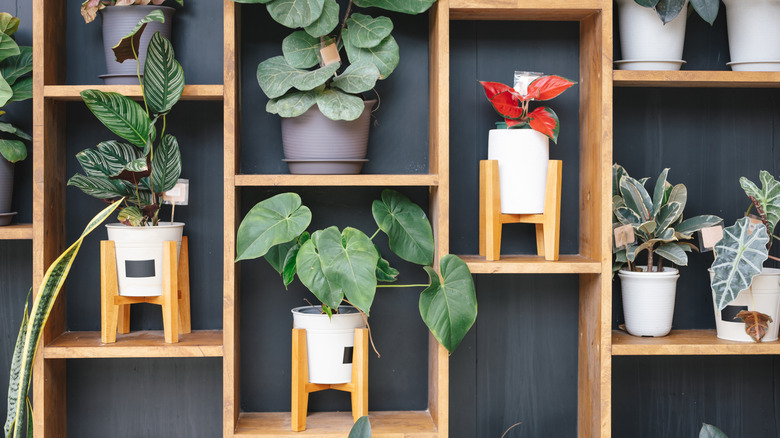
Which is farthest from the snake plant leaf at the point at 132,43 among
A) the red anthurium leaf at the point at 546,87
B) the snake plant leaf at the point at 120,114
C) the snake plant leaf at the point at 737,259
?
the snake plant leaf at the point at 737,259

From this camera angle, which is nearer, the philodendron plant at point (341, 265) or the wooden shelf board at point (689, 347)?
the philodendron plant at point (341, 265)

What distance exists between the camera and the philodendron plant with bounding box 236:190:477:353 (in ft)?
5.30

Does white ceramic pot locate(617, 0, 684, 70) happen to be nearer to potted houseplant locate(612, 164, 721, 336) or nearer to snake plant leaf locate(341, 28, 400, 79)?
potted houseplant locate(612, 164, 721, 336)

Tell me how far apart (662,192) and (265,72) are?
115cm

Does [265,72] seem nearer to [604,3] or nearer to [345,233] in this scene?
[345,233]

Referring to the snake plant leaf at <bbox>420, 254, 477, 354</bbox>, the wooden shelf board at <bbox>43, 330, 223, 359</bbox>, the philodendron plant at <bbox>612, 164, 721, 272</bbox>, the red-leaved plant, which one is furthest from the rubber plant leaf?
the philodendron plant at <bbox>612, 164, 721, 272</bbox>

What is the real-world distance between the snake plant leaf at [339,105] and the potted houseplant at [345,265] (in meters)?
0.24

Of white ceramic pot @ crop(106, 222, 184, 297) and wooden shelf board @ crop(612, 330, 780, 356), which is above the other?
white ceramic pot @ crop(106, 222, 184, 297)

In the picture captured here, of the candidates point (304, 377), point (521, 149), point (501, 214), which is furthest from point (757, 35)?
point (304, 377)

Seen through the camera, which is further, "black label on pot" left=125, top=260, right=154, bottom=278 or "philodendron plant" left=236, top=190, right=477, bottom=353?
"black label on pot" left=125, top=260, right=154, bottom=278

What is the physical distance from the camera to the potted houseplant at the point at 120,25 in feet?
5.93

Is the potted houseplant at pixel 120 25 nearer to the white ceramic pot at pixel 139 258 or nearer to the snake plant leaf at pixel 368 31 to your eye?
the white ceramic pot at pixel 139 258

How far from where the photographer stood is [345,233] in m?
1.67

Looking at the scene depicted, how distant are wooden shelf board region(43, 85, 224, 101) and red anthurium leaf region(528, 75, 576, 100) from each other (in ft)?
2.77
